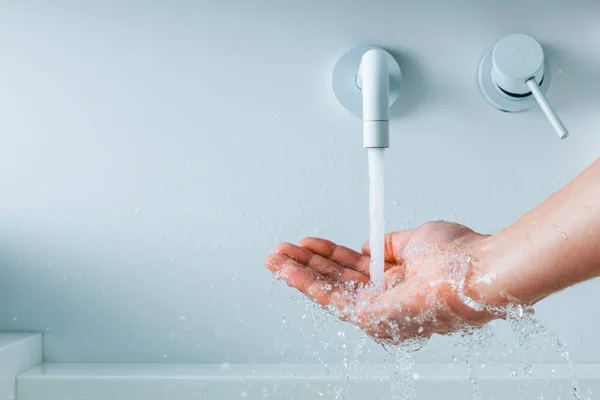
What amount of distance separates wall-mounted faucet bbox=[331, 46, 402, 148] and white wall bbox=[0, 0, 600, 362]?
0.03 m

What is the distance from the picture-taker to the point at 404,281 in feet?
3.08

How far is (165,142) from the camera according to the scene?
1.26 meters

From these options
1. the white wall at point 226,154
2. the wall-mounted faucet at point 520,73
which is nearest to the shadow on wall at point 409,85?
the white wall at point 226,154

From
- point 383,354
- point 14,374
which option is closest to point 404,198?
point 383,354

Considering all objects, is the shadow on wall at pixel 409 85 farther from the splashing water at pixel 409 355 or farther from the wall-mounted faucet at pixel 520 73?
the splashing water at pixel 409 355

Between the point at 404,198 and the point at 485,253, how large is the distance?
412 millimetres

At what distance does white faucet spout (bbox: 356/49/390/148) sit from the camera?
1001 millimetres

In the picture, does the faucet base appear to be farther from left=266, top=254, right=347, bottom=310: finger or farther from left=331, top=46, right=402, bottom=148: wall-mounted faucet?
left=266, top=254, right=347, bottom=310: finger

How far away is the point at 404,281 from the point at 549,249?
0.70 feet

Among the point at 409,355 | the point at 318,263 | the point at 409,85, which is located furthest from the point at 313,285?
the point at 409,85

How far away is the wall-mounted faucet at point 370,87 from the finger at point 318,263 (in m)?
0.16

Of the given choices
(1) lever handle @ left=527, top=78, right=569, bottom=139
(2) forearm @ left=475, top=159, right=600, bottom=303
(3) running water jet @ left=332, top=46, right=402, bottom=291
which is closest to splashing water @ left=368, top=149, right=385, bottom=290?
(3) running water jet @ left=332, top=46, right=402, bottom=291

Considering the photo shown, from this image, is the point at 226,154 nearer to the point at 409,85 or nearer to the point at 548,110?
the point at 409,85

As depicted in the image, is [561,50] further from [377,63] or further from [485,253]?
[485,253]
